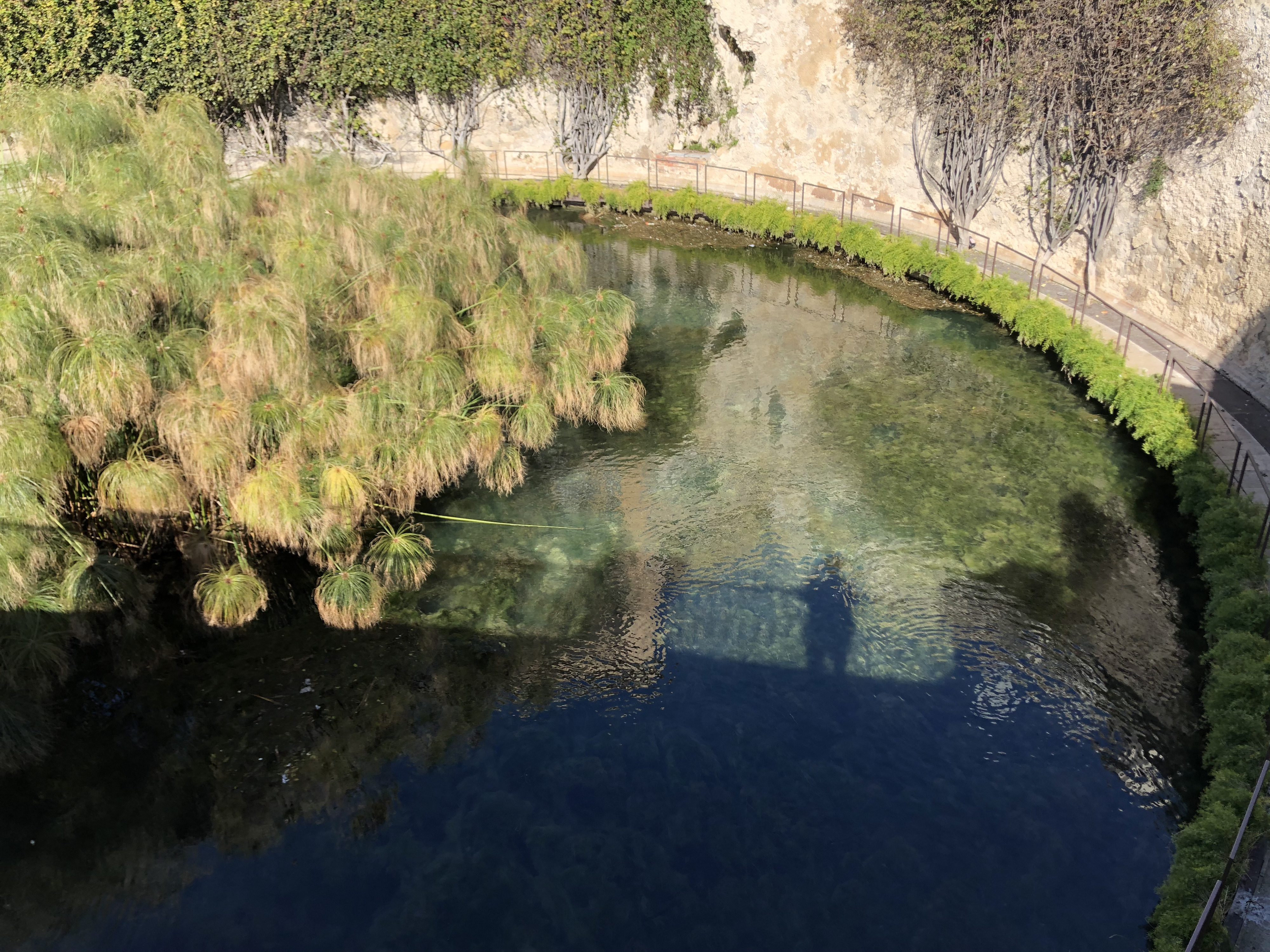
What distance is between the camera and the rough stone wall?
19.4m

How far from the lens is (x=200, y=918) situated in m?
10.6

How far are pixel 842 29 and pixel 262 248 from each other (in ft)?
64.2

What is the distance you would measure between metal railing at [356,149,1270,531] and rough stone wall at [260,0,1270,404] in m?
0.29

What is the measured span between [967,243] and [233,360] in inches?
773

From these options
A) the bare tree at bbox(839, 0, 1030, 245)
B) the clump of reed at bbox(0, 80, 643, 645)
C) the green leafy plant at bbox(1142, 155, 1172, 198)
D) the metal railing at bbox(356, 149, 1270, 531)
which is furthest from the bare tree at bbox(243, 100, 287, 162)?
the green leafy plant at bbox(1142, 155, 1172, 198)

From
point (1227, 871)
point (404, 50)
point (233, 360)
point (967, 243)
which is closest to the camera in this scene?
point (1227, 871)

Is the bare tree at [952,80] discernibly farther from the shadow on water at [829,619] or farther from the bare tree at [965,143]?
the shadow on water at [829,619]

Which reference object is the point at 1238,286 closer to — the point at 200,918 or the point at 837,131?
the point at 837,131

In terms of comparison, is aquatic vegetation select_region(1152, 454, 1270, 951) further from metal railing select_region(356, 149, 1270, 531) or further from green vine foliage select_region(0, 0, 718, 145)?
green vine foliage select_region(0, 0, 718, 145)

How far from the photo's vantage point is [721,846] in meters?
11.3

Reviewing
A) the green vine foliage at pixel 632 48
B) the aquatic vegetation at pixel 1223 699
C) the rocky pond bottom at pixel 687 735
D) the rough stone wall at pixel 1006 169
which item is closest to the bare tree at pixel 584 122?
the green vine foliage at pixel 632 48

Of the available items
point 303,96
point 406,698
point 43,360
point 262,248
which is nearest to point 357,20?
point 303,96

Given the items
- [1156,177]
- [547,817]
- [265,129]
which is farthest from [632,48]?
[547,817]

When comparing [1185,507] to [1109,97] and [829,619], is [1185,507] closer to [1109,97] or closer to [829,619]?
[829,619]
